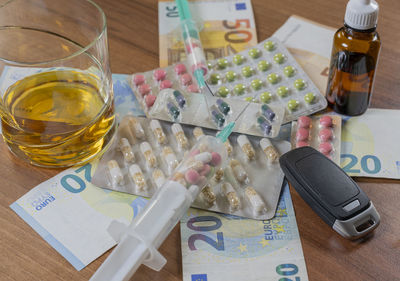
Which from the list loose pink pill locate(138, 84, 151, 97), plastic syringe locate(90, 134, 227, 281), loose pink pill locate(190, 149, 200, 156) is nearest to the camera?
plastic syringe locate(90, 134, 227, 281)

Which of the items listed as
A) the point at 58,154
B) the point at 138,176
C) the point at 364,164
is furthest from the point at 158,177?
the point at 364,164

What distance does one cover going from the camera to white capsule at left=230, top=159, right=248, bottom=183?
61 centimetres

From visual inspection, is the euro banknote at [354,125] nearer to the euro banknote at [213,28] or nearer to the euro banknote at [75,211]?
the euro banknote at [213,28]

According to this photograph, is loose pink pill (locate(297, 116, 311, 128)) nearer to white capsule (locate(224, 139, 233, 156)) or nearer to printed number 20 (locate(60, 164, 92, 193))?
white capsule (locate(224, 139, 233, 156))

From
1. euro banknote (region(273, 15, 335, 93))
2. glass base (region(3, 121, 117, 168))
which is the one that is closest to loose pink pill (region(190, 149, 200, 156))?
glass base (region(3, 121, 117, 168))

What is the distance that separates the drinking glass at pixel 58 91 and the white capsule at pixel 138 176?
0.20ft

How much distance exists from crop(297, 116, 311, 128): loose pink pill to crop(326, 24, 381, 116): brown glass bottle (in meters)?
0.05

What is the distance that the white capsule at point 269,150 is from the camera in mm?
626

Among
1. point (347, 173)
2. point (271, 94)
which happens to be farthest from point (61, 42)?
point (347, 173)

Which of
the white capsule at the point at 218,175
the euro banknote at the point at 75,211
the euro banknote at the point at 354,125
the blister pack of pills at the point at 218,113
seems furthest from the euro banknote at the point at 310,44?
the euro banknote at the point at 75,211

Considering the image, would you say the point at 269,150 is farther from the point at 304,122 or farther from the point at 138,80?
the point at 138,80

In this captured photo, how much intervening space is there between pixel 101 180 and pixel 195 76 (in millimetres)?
206

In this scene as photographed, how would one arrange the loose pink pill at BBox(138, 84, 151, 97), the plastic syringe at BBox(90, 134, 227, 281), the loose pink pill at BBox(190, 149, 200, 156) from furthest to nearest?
the loose pink pill at BBox(138, 84, 151, 97), the loose pink pill at BBox(190, 149, 200, 156), the plastic syringe at BBox(90, 134, 227, 281)

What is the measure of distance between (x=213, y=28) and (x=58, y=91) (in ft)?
0.93
